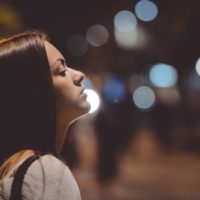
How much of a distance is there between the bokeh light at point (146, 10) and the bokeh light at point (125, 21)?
0.39 m

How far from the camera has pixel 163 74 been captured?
3394 cm

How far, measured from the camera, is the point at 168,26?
103 ft

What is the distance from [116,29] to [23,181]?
29589 millimetres

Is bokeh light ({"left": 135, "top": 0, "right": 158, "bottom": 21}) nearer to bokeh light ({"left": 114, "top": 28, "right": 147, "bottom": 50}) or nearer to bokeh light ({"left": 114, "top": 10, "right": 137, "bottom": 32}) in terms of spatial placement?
bokeh light ({"left": 114, "top": 10, "right": 137, "bottom": 32})

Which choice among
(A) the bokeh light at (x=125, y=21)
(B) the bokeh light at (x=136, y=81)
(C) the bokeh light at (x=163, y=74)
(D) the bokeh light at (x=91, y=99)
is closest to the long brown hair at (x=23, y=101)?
(D) the bokeh light at (x=91, y=99)

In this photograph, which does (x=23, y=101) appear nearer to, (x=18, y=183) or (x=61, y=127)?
(x=61, y=127)

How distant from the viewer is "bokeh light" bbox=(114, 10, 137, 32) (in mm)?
31734

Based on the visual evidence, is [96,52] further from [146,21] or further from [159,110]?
[146,21]

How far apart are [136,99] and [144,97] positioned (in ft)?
8.23

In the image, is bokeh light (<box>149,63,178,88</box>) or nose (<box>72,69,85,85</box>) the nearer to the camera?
nose (<box>72,69,85,85</box>)

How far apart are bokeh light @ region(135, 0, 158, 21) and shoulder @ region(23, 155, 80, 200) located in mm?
29989

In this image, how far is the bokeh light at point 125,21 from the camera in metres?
31.7

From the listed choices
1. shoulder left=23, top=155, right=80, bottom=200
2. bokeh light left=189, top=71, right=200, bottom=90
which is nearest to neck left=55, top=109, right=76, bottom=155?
shoulder left=23, top=155, right=80, bottom=200

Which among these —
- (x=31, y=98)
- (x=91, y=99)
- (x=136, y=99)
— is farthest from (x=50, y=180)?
(x=136, y=99)
